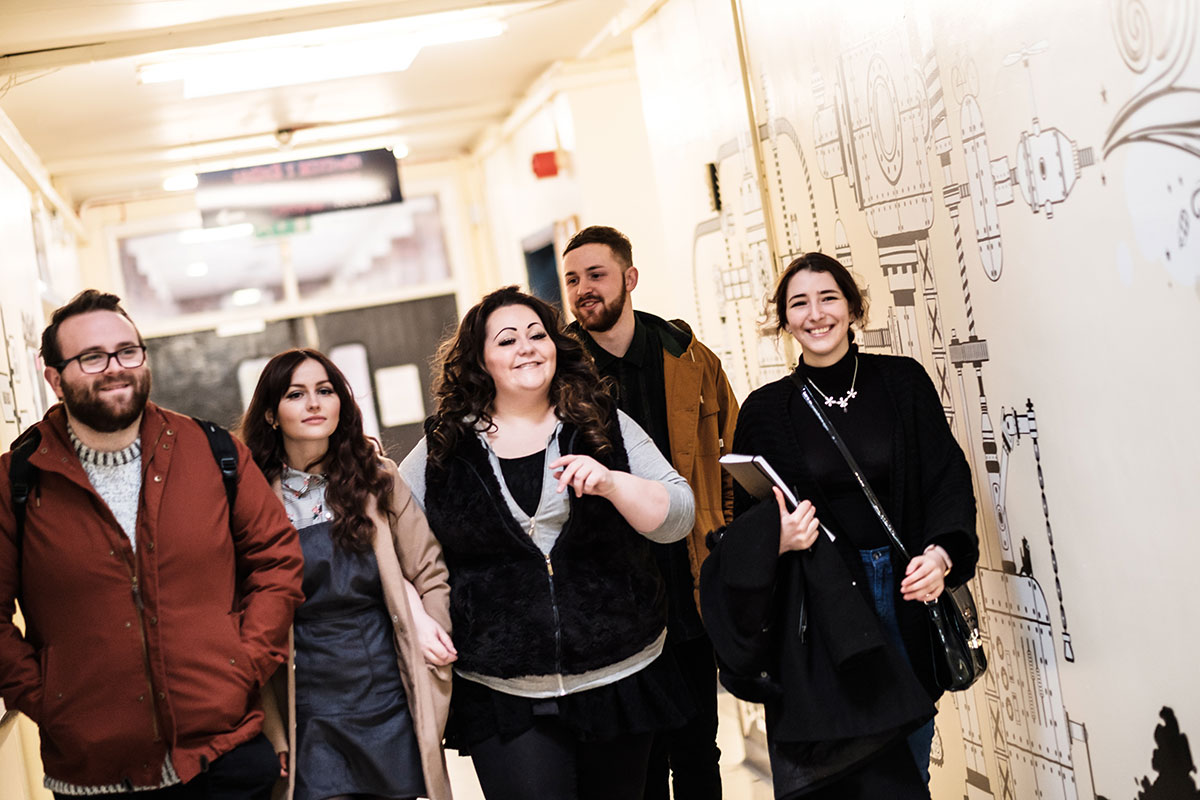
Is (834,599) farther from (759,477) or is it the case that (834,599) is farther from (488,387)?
(488,387)

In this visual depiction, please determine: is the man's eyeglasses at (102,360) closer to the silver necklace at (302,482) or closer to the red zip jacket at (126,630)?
the red zip jacket at (126,630)

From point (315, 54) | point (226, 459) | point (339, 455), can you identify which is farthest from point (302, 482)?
point (315, 54)

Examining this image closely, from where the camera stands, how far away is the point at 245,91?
7.84m

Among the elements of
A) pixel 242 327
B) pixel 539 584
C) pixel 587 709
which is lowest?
pixel 587 709

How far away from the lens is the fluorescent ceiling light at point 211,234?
38.1 feet

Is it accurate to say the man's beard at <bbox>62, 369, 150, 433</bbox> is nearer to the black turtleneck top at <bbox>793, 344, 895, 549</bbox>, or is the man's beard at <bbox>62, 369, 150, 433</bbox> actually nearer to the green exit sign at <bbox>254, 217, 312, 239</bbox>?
the black turtleneck top at <bbox>793, 344, 895, 549</bbox>

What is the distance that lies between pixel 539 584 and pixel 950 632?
93 cm

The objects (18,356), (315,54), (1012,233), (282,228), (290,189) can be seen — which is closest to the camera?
(1012,233)

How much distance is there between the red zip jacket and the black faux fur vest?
429 millimetres

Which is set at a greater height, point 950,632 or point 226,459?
point 226,459

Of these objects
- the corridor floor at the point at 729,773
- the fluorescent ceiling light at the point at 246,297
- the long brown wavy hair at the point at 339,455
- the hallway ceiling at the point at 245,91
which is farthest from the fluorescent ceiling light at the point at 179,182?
the long brown wavy hair at the point at 339,455

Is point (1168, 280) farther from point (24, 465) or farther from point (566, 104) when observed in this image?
point (566, 104)

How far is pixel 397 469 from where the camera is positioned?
10.5ft

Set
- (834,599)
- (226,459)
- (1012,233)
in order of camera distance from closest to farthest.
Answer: (834,599) → (226,459) → (1012,233)
